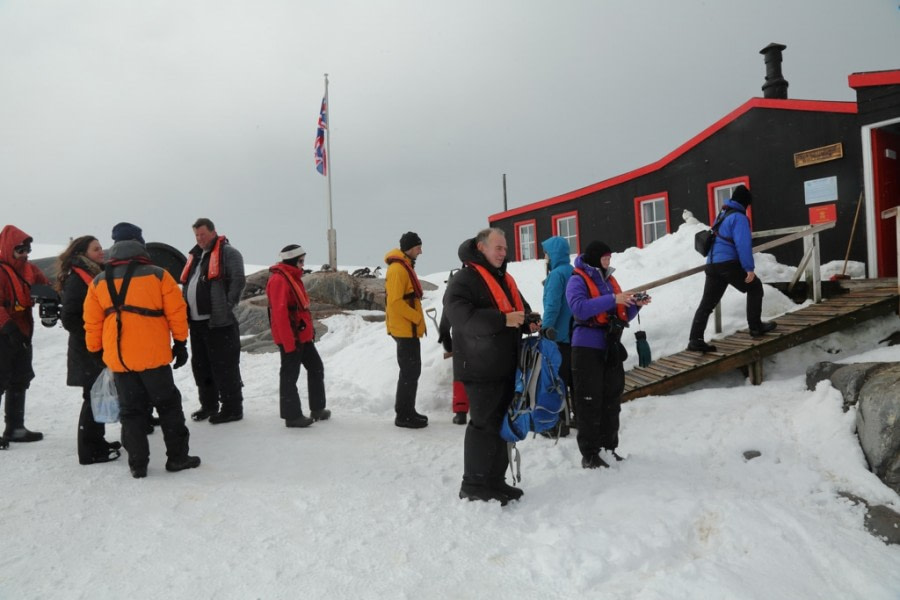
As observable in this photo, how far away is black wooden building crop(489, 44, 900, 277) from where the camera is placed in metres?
9.20

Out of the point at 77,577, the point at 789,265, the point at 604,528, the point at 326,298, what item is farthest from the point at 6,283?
the point at 789,265

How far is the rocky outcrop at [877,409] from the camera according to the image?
366cm

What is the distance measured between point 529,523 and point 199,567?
186 cm

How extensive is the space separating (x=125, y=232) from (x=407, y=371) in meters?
2.83

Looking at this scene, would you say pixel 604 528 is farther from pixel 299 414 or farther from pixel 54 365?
pixel 54 365

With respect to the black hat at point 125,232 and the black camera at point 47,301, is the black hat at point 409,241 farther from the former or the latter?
the black camera at point 47,301

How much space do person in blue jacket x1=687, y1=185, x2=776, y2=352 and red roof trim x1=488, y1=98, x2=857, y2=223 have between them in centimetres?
534

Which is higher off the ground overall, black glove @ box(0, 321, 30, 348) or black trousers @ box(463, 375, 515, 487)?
black glove @ box(0, 321, 30, 348)

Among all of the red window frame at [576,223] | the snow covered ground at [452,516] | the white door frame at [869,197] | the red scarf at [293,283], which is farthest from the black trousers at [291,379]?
the red window frame at [576,223]

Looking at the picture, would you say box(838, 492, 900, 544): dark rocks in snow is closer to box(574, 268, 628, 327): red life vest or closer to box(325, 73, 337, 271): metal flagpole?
box(574, 268, 628, 327): red life vest

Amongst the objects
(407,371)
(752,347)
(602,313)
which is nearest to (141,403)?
(407,371)

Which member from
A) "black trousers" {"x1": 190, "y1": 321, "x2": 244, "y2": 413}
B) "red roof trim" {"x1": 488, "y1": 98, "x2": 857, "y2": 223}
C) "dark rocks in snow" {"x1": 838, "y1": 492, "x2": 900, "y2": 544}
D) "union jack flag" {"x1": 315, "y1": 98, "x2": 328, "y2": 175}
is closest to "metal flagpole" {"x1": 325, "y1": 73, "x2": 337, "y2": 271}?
"union jack flag" {"x1": 315, "y1": 98, "x2": 328, "y2": 175}

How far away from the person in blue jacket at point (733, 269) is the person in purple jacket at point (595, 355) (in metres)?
2.73

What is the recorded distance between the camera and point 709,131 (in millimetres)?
12125
